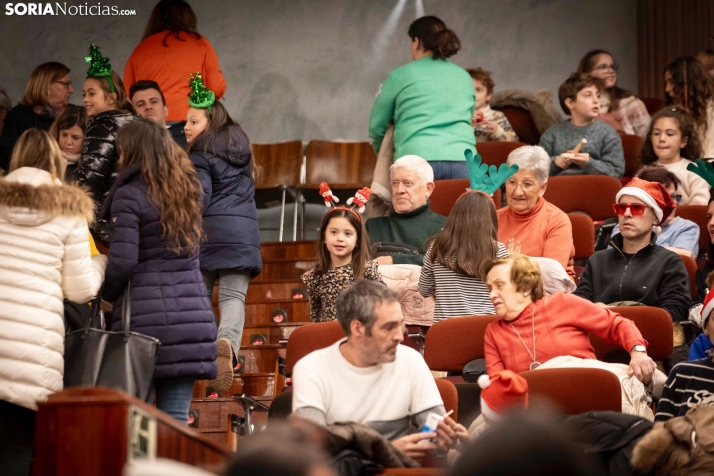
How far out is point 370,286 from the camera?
3.42m

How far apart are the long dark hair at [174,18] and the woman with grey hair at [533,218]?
83.8 inches

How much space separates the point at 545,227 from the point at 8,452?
9.75ft

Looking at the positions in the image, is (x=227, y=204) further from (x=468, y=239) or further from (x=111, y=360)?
(x=111, y=360)

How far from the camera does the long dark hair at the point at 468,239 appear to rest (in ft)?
15.0

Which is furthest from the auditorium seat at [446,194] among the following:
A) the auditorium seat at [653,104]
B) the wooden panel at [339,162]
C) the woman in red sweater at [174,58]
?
the auditorium seat at [653,104]

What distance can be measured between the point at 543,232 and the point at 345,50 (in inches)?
166

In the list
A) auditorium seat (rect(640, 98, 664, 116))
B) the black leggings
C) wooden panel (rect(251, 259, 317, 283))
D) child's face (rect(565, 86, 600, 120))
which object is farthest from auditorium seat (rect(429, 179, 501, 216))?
the black leggings

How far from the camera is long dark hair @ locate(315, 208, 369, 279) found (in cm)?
464

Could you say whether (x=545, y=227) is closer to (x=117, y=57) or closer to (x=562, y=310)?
(x=562, y=310)

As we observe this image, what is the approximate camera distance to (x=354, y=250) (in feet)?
15.4

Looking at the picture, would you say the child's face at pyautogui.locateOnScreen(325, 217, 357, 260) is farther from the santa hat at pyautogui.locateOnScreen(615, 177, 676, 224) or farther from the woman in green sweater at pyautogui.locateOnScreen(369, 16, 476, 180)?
the woman in green sweater at pyautogui.locateOnScreen(369, 16, 476, 180)

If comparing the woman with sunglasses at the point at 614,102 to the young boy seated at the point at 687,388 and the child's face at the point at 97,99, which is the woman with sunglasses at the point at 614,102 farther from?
the young boy seated at the point at 687,388

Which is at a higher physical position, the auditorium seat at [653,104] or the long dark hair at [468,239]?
the auditorium seat at [653,104]

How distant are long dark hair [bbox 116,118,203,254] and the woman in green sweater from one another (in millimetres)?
2468
